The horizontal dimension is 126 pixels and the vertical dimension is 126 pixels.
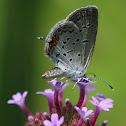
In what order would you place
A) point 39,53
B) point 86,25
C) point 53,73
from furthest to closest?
point 39,53 < point 86,25 < point 53,73

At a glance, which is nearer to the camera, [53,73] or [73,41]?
[53,73]

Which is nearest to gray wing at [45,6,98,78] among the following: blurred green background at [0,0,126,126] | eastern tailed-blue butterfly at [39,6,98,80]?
eastern tailed-blue butterfly at [39,6,98,80]

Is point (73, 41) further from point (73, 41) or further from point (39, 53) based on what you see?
point (39, 53)

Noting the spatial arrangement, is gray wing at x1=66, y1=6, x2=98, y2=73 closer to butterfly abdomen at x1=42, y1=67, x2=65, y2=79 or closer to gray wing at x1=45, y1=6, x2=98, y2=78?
gray wing at x1=45, y1=6, x2=98, y2=78

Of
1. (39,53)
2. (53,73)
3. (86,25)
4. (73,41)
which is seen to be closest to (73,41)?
(73,41)

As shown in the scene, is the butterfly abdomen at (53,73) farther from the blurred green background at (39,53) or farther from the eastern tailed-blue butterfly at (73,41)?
the blurred green background at (39,53)
